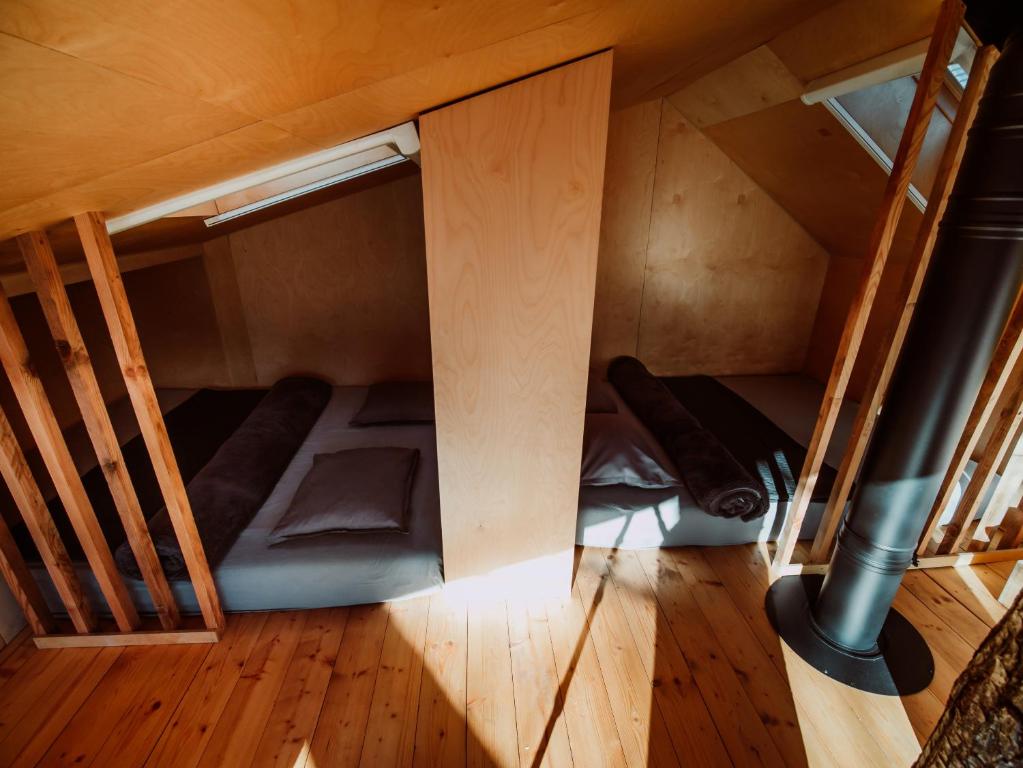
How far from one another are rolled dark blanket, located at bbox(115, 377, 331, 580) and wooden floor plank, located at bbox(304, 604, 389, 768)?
0.66 meters

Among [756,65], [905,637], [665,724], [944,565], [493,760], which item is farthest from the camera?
[944,565]

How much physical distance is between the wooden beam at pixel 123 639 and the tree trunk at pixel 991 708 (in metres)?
2.29

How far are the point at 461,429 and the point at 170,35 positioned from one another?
1.42 m

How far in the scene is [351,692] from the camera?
1.83 meters

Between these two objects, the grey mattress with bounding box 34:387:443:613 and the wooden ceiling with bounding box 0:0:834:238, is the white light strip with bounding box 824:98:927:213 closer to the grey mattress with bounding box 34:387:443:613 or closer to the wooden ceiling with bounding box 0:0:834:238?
the wooden ceiling with bounding box 0:0:834:238

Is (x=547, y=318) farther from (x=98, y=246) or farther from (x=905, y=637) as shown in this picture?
(x=905, y=637)

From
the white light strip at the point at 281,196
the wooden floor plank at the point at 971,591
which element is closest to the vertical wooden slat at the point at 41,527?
the white light strip at the point at 281,196

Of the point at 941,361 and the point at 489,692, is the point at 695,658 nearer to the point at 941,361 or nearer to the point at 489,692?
the point at 489,692

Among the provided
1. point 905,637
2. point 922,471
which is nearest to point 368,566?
point 922,471

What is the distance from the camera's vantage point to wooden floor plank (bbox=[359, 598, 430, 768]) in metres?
1.64

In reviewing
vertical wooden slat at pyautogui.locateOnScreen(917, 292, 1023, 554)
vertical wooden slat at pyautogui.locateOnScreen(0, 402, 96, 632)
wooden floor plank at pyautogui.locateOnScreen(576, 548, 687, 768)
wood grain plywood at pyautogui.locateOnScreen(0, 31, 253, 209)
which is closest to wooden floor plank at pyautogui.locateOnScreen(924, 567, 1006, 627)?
vertical wooden slat at pyautogui.locateOnScreen(917, 292, 1023, 554)

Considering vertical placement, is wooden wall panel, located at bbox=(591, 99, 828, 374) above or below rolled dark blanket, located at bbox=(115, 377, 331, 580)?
above

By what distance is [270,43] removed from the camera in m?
0.63

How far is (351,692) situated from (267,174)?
1818 mm
